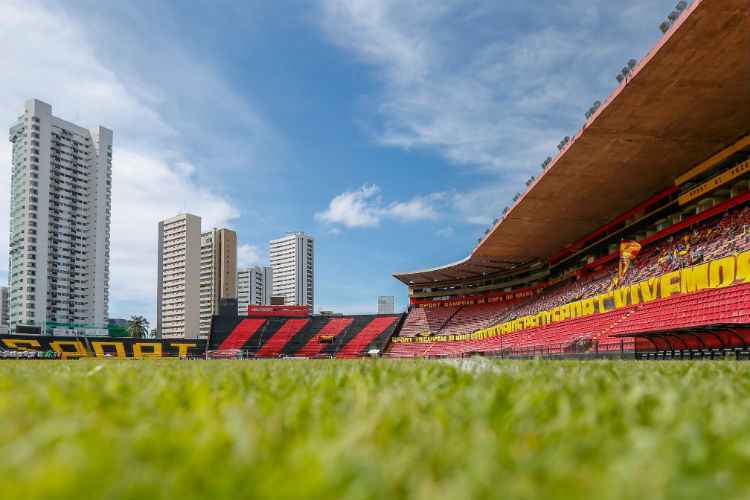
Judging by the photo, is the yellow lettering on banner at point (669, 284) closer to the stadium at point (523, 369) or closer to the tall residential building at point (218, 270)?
the stadium at point (523, 369)

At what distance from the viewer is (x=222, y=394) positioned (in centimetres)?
198

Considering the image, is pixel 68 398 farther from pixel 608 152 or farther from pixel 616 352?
pixel 608 152

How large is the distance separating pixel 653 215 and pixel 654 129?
11.1 m

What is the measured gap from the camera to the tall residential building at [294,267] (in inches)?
7028

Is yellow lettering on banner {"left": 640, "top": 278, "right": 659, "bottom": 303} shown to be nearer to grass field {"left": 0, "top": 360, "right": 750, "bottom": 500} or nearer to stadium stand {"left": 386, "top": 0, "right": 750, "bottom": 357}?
stadium stand {"left": 386, "top": 0, "right": 750, "bottom": 357}

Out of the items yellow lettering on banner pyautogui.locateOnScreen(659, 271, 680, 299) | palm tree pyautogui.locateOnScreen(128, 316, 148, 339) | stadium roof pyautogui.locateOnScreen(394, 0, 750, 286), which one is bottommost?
palm tree pyautogui.locateOnScreen(128, 316, 148, 339)

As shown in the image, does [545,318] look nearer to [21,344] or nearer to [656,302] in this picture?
[656,302]

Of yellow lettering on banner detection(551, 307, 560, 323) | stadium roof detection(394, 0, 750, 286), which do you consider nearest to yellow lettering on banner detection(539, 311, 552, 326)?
yellow lettering on banner detection(551, 307, 560, 323)

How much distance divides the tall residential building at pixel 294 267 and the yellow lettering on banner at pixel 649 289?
156394mm

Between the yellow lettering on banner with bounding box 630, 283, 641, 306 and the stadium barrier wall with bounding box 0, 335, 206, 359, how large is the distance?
43.5 metres

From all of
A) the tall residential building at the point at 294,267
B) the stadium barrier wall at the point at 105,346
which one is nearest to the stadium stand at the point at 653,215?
the stadium barrier wall at the point at 105,346

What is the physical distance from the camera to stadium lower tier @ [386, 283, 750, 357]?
58.2ft

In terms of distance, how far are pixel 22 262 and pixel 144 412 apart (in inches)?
4339

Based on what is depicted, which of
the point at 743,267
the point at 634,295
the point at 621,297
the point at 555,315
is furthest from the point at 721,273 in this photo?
the point at 555,315
